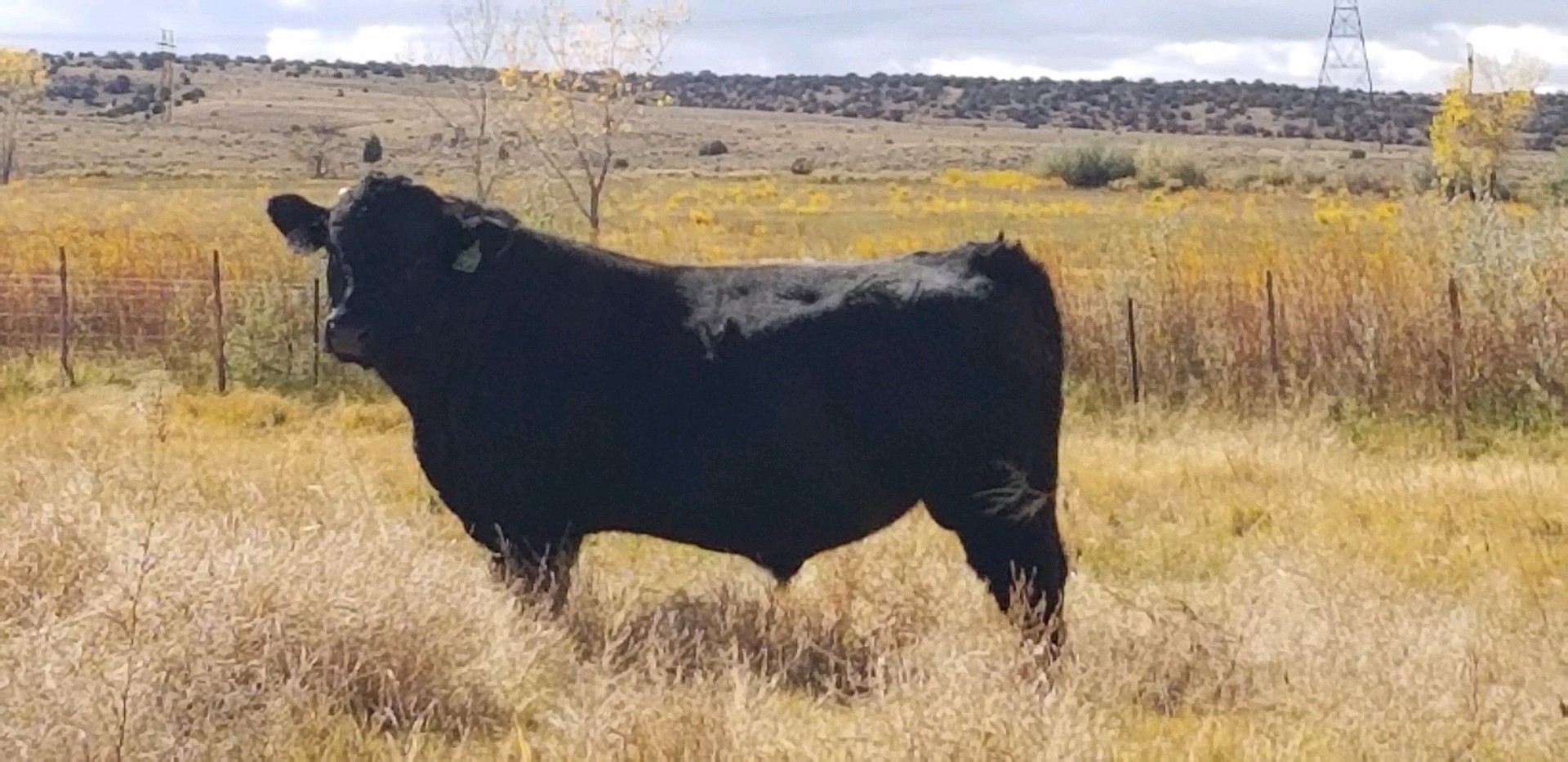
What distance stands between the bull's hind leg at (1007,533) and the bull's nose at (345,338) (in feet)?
7.37

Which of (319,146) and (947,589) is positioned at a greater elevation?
(319,146)

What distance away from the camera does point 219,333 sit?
659 inches

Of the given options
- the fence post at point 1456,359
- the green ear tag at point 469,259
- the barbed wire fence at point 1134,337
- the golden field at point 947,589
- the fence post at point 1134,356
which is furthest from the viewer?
the fence post at point 1134,356

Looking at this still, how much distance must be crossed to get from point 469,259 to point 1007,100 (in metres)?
130

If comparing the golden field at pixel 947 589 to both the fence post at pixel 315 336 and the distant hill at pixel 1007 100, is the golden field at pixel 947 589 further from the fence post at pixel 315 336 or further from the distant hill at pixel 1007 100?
the distant hill at pixel 1007 100

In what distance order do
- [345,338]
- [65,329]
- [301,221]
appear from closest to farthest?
[345,338]
[301,221]
[65,329]

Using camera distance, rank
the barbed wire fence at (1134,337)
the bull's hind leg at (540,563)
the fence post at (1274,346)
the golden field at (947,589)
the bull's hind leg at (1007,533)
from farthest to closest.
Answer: the fence post at (1274,346) → the barbed wire fence at (1134,337) → the bull's hind leg at (540,563) → the bull's hind leg at (1007,533) → the golden field at (947,589)

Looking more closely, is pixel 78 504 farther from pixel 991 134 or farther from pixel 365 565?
pixel 991 134

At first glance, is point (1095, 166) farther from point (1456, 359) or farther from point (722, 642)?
point (722, 642)

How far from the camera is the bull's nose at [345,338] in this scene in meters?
7.29

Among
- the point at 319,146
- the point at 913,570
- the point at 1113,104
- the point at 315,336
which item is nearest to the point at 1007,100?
the point at 1113,104

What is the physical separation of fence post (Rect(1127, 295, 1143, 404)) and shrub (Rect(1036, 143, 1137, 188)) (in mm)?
49583

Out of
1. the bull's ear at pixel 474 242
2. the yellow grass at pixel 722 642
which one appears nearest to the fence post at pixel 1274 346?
the yellow grass at pixel 722 642

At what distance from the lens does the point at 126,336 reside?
18219 millimetres
